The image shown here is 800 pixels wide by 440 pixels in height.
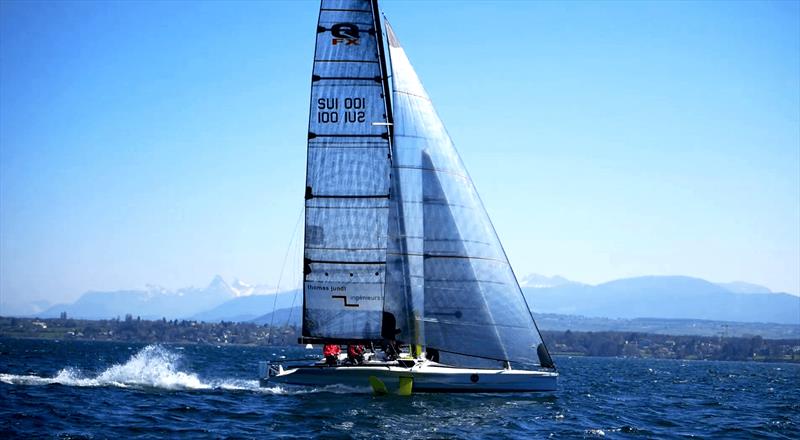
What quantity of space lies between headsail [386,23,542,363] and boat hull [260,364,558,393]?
0.88m

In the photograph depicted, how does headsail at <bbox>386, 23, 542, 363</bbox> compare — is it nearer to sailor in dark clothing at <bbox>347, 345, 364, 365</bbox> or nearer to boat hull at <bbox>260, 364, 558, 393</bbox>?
boat hull at <bbox>260, 364, 558, 393</bbox>

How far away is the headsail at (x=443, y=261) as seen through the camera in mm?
32688

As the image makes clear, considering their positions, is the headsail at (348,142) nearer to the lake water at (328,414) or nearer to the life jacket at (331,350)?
the life jacket at (331,350)

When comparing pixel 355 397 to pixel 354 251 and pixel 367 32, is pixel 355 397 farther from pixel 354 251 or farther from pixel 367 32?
pixel 367 32

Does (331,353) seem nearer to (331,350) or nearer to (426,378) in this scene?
(331,350)

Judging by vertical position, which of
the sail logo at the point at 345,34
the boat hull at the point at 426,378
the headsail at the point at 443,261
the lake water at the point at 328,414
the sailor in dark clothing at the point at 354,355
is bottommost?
the lake water at the point at 328,414

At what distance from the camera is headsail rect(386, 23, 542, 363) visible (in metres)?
32.7

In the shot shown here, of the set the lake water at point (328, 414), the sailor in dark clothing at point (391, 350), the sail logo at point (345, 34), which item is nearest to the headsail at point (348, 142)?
the sail logo at point (345, 34)

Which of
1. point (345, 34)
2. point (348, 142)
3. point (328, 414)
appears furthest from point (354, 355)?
point (345, 34)

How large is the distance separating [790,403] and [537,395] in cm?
1437

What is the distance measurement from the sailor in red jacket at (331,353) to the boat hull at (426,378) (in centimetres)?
70

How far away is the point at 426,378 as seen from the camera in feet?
104

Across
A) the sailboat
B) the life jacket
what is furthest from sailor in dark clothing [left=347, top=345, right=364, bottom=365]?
the life jacket

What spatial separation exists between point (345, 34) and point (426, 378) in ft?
43.2
